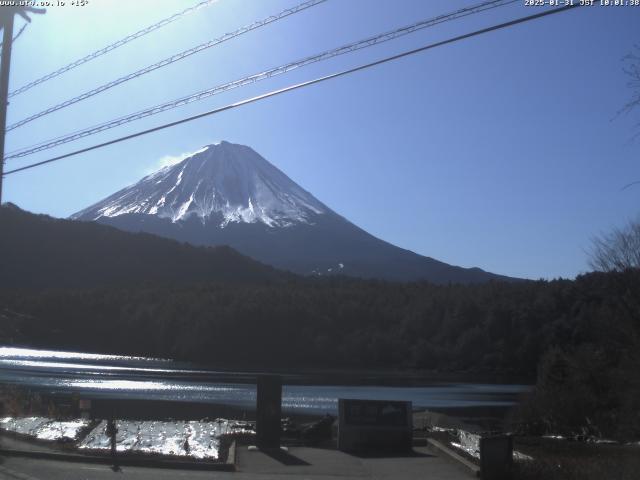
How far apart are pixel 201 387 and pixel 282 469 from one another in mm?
37562

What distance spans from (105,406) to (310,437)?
1772 centimetres

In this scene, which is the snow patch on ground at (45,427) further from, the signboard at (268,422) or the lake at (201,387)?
the lake at (201,387)

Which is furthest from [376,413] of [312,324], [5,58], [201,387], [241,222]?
[241,222]

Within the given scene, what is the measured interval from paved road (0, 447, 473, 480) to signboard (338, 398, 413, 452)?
74 centimetres

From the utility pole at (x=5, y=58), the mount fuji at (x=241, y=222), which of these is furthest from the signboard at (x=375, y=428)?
the mount fuji at (x=241, y=222)

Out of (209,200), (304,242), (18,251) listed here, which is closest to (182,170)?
(209,200)

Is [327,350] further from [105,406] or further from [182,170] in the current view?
[182,170]

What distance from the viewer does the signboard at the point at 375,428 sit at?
18250mm

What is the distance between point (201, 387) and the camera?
171 feet

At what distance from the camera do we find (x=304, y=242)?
173 meters

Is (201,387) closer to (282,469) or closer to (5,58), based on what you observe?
(5,58)

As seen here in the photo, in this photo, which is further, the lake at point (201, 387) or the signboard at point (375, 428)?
the lake at point (201, 387)

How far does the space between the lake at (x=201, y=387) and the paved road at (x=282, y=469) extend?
20156 millimetres

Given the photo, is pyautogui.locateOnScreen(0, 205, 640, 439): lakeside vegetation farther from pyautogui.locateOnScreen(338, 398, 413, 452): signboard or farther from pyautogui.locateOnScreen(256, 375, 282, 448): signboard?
pyautogui.locateOnScreen(256, 375, 282, 448): signboard
